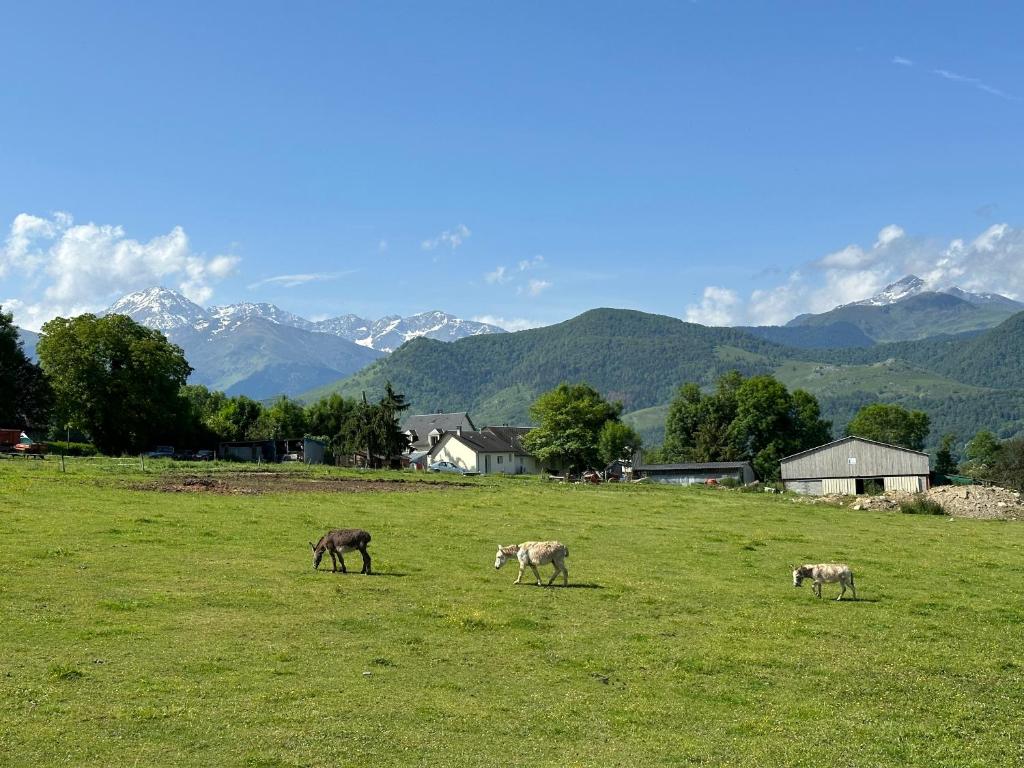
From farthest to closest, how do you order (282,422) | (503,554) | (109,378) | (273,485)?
(282,422)
(109,378)
(273,485)
(503,554)

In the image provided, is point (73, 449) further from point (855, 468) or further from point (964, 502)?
point (964, 502)

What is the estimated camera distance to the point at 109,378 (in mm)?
98688

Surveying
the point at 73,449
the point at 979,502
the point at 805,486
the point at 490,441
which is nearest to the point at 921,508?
the point at 979,502

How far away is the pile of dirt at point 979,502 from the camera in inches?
2384

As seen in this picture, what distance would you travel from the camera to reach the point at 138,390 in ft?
327

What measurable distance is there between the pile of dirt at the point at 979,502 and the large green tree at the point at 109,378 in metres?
80.4

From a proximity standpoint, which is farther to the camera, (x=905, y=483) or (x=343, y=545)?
(x=905, y=483)

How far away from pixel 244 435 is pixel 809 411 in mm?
93516

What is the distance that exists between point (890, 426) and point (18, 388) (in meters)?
133

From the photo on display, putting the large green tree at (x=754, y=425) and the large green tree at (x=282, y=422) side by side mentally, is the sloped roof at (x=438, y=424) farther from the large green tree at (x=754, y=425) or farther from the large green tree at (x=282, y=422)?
the large green tree at (x=754, y=425)

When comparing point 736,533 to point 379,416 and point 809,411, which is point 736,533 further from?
point 809,411

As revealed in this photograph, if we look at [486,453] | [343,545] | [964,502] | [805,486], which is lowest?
[805,486]

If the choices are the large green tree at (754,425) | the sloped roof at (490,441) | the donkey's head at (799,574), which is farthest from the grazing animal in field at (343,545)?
the sloped roof at (490,441)

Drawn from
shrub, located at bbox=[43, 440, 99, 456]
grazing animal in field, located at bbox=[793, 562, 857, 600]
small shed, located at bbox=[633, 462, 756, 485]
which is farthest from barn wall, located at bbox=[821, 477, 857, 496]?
shrub, located at bbox=[43, 440, 99, 456]
